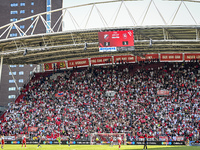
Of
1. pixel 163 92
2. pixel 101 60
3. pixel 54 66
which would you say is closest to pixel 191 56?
pixel 163 92

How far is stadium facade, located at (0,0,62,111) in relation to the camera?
104 metres

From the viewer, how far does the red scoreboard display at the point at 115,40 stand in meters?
40.7

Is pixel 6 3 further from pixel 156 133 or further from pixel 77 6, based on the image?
pixel 156 133

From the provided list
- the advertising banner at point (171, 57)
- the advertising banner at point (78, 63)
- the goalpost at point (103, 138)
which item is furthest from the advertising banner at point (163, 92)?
the advertising banner at point (78, 63)

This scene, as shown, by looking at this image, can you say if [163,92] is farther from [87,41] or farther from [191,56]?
[87,41]

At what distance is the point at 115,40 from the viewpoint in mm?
40938

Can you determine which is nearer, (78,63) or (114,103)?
(114,103)

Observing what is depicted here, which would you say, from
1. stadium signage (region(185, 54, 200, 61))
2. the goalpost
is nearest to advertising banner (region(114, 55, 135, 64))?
stadium signage (region(185, 54, 200, 61))

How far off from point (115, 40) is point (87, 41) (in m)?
7.36

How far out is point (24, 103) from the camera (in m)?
50.2

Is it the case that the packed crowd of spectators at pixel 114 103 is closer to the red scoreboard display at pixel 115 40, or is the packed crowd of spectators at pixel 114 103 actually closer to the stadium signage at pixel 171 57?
the stadium signage at pixel 171 57

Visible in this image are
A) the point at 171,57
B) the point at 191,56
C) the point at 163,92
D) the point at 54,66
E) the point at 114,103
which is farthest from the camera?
the point at 54,66

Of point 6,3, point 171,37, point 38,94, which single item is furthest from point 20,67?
point 171,37

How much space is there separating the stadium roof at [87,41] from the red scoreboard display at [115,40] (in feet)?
2.27
